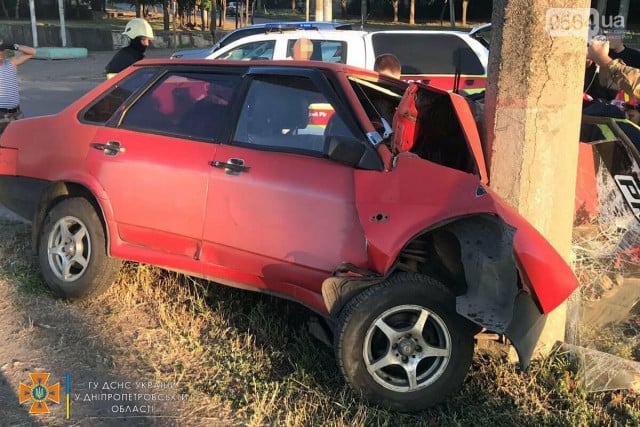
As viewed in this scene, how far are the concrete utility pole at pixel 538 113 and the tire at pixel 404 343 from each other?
2.52ft

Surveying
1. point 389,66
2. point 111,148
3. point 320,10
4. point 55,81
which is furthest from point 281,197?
point 55,81

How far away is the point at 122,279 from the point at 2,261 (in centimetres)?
128

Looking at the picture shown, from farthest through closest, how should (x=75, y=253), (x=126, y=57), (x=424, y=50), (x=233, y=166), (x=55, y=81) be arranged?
(x=55, y=81) < (x=424, y=50) < (x=126, y=57) < (x=75, y=253) < (x=233, y=166)

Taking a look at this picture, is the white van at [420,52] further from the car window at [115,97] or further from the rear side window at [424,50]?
the car window at [115,97]

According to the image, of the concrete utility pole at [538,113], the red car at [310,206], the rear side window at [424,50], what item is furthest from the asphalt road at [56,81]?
the concrete utility pole at [538,113]

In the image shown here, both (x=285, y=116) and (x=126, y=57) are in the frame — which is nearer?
(x=285, y=116)

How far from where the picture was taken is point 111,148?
430 centimetres

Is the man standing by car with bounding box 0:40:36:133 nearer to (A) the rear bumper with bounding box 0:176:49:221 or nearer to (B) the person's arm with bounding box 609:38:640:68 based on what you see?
(A) the rear bumper with bounding box 0:176:49:221

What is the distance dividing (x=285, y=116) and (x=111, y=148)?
1.29 metres

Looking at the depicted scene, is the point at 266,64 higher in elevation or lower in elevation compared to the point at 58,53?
higher

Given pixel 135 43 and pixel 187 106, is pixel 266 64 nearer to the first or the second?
pixel 187 106

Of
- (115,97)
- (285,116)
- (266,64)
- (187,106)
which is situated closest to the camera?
(285,116)

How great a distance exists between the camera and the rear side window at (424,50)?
30.2ft

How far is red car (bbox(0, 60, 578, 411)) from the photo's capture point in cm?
321
